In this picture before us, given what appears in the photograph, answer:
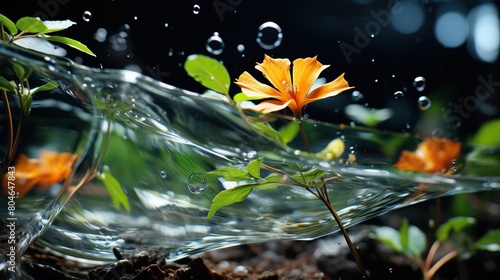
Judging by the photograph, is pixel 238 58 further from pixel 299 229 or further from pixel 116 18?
pixel 299 229

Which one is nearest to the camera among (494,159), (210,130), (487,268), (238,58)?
(210,130)

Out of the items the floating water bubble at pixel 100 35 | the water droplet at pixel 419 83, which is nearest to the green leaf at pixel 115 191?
the floating water bubble at pixel 100 35

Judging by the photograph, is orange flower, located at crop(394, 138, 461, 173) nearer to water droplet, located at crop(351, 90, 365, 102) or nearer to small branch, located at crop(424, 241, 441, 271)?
water droplet, located at crop(351, 90, 365, 102)

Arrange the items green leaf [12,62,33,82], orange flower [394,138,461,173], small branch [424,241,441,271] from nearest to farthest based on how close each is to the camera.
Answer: green leaf [12,62,33,82], orange flower [394,138,461,173], small branch [424,241,441,271]

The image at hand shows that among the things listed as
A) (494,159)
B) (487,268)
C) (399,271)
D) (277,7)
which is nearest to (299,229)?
(494,159)

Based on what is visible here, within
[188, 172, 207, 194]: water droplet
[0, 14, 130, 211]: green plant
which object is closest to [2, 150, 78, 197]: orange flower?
[0, 14, 130, 211]: green plant

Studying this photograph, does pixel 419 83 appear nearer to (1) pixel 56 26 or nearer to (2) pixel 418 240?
(2) pixel 418 240

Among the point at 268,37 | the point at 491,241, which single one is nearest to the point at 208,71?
the point at 268,37
